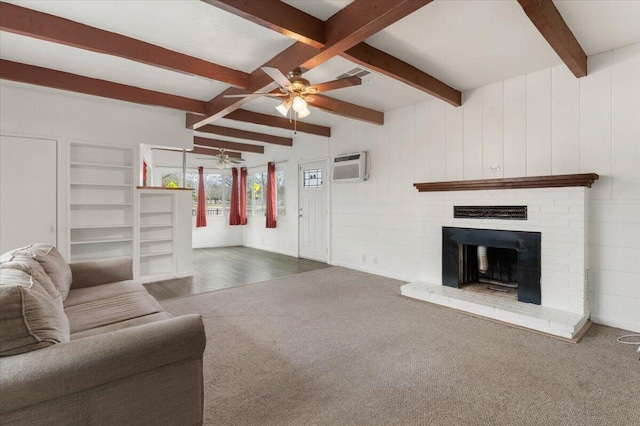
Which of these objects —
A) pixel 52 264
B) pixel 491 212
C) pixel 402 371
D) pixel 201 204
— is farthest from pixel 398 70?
pixel 201 204

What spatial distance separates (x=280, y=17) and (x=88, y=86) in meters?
2.90

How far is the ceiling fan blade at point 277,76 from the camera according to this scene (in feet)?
8.61

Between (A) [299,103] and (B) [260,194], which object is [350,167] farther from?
(B) [260,194]

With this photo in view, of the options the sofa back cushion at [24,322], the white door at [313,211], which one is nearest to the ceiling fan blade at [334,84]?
the sofa back cushion at [24,322]

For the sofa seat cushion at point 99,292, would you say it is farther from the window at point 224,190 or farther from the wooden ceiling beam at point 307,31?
the window at point 224,190

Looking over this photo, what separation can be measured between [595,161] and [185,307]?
484cm

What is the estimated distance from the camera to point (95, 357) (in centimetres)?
128

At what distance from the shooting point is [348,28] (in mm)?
2412

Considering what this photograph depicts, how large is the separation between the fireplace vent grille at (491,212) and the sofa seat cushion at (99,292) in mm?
3742

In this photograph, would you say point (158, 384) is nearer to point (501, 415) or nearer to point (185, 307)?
point (501, 415)

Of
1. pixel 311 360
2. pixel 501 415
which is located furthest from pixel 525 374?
pixel 311 360

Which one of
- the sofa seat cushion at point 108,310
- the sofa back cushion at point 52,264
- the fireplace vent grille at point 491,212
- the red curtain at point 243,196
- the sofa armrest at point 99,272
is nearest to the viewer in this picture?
the sofa seat cushion at point 108,310

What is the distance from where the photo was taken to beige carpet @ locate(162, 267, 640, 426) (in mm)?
1841

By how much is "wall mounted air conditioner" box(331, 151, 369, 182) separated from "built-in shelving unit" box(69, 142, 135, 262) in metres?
3.44
